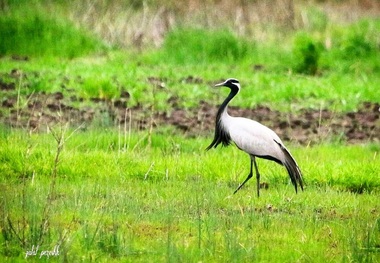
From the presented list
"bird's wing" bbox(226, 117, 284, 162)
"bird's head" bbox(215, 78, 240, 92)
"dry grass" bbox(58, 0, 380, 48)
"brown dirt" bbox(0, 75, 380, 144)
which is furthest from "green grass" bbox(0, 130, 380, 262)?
"dry grass" bbox(58, 0, 380, 48)

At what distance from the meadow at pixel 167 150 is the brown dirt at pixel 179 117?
53 millimetres

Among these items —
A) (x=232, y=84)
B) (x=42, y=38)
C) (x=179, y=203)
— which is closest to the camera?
(x=179, y=203)

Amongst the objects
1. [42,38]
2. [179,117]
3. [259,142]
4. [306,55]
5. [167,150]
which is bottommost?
[167,150]

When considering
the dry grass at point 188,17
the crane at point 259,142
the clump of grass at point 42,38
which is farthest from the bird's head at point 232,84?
the dry grass at point 188,17

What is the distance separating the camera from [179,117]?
40.2ft

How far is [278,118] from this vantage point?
41.1ft

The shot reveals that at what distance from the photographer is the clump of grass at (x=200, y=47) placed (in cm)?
1697

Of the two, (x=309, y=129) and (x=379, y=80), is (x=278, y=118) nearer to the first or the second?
(x=309, y=129)

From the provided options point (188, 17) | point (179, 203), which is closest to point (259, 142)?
point (179, 203)

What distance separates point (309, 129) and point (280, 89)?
219 centimetres

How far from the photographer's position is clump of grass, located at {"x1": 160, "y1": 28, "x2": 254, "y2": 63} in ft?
55.7

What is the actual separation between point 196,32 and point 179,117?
17.6 feet

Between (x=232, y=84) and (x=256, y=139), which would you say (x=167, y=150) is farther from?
(x=256, y=139)

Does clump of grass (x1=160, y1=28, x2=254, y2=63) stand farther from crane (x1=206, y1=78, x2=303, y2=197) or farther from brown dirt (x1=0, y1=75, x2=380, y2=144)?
crane (x1=206, y1=78, x2=303, y2=197)
